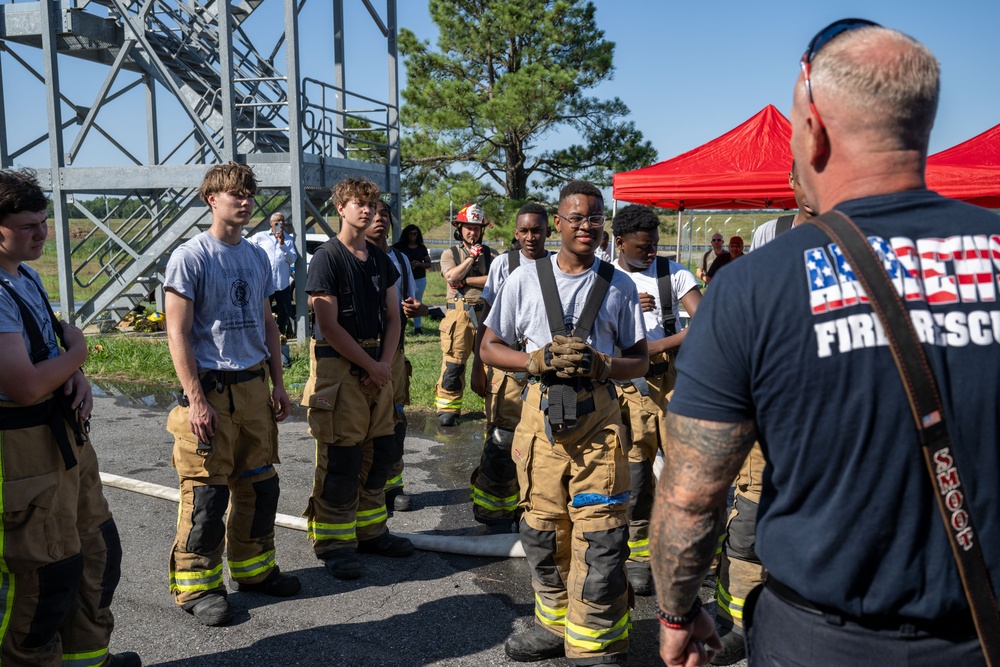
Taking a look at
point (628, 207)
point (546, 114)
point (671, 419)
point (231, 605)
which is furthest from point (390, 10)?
point (671, 419)

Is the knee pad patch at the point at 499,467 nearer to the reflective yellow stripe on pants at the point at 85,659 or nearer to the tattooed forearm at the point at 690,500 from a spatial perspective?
the reflective yellow stripe on pants at the point at 85,659

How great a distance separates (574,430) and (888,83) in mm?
2240

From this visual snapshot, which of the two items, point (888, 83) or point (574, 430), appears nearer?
point (888, 83)

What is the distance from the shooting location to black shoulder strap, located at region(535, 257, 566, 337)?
3.70m

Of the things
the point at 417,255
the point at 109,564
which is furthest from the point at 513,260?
the point at 417,255

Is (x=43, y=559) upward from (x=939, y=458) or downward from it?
downward

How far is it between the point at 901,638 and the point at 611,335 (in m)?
2.33

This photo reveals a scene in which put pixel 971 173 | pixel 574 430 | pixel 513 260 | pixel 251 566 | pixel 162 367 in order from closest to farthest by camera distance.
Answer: pixel 574 430 → pixel 251 566 → pixel 513 260 → pixel 971 173 → pixel 162 367

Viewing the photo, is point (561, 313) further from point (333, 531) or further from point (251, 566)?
point (251, 566)

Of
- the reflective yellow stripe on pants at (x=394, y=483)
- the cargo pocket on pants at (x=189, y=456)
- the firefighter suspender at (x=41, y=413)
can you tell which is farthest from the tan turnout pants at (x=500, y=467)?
the firefighter suspender at (x=41, y=413)

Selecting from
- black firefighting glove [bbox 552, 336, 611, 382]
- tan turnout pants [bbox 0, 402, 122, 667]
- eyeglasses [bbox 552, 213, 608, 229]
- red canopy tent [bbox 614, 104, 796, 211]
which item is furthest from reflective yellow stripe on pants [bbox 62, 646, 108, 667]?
red canopy tent [bbox 614, 104, 796, 211]

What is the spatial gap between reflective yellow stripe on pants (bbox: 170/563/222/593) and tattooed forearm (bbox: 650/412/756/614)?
116 inches

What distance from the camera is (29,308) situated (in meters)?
3.13

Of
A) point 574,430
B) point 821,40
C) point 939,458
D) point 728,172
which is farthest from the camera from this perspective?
point 728,172
